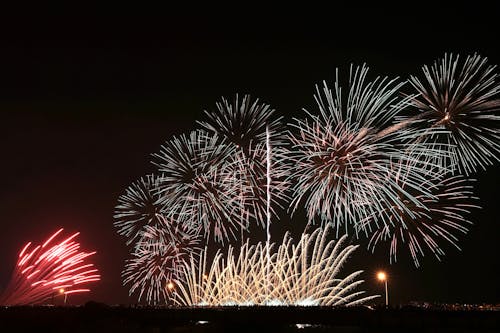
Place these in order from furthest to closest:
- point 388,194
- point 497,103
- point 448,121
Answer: point 388,194, point 448,121, point 497,103

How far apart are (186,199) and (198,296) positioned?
713 cm

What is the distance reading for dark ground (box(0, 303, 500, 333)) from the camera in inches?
908

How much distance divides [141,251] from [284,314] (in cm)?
1381

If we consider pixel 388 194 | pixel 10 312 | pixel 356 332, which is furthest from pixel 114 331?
pixel 388 194

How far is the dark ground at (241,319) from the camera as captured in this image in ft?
75.7

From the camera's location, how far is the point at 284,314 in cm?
2597

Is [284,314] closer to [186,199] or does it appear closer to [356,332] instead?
[356,332]

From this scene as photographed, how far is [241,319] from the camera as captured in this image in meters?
26.3

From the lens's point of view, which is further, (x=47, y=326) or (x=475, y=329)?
(x=47, y=326)

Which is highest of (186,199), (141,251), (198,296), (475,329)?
(186,199)

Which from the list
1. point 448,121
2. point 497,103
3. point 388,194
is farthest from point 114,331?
point 497,103

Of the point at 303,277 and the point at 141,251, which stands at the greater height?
the point at 141,251

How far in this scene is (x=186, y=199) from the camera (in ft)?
108

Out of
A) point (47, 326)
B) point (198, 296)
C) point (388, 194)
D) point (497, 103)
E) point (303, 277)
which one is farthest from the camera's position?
point (198, 296)
